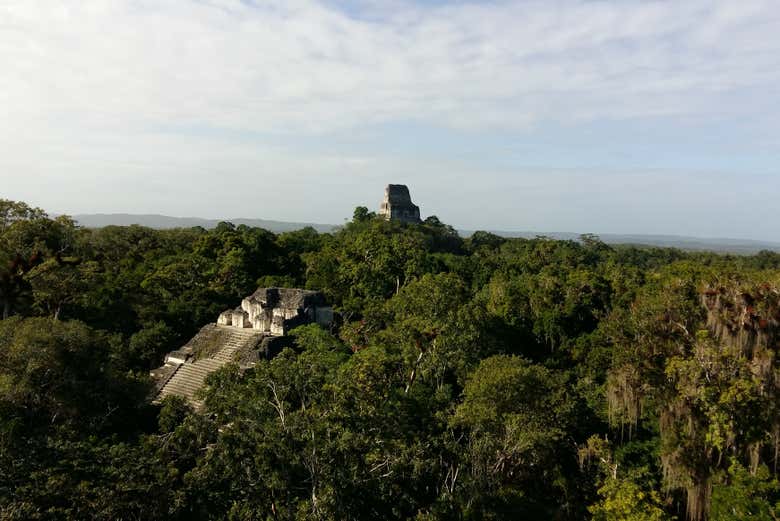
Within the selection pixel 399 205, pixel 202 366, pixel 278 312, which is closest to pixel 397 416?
pixel 202 366

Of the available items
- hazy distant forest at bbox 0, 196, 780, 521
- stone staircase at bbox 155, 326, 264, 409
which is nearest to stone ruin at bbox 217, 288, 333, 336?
stone staircase at bbox 155, 326, 264, 409

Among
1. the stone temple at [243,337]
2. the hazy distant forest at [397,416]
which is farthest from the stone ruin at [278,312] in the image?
the hazy distant forest at [397,416]

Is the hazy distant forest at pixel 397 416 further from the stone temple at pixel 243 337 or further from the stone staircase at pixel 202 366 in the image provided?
the stone staircase at pixel 202 366

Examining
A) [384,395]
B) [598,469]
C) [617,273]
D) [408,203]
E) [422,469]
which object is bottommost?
[598,469]

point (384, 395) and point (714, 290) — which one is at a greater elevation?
point (714, 290)

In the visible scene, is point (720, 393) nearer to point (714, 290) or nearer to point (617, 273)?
point (714, 290)

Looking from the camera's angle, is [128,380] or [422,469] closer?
[422,469]

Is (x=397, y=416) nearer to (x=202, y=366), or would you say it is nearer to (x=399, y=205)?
(x=202, y=366)

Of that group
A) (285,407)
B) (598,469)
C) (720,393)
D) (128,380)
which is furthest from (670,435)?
(128,380)
